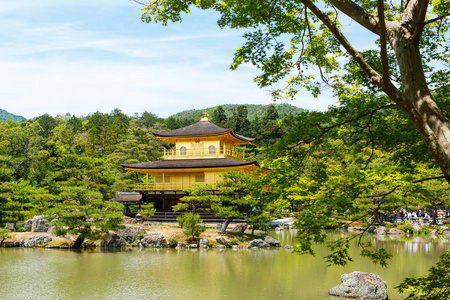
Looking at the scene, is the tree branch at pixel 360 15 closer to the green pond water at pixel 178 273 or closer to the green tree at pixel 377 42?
the green tree at pixel 377 42

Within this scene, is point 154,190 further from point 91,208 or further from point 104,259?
point 104,259

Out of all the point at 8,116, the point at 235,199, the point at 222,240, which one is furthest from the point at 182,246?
the point at 8,116

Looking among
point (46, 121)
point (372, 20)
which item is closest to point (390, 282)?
point (372, 20)

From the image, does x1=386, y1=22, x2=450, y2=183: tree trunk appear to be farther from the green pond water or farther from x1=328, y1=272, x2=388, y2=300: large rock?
the green pond water

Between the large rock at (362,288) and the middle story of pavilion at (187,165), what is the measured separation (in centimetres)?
1500

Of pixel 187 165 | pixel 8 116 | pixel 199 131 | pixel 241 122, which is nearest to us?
pixel 187 165

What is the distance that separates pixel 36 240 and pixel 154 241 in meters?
4.84

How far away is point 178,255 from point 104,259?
2.67 m

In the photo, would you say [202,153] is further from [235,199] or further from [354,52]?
[354,52]

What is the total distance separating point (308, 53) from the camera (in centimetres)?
598

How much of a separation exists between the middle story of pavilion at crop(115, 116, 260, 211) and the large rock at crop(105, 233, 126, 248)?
773cm

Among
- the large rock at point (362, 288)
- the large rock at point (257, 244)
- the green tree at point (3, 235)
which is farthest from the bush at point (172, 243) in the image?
the large rock at point (362, 288)

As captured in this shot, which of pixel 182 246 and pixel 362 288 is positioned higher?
pixel 362 288

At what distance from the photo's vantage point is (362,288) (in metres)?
8.75
